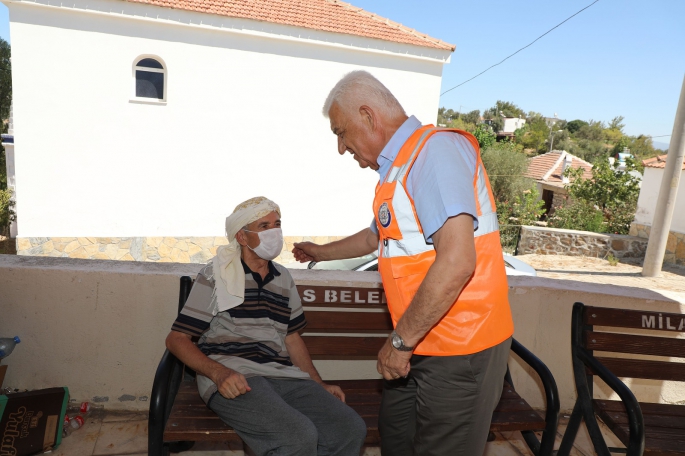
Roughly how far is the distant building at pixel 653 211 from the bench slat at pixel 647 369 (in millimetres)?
14232

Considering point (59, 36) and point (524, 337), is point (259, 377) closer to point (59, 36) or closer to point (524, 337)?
point (524, 337)

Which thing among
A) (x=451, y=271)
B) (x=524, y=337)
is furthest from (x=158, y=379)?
(x=524, y=337)

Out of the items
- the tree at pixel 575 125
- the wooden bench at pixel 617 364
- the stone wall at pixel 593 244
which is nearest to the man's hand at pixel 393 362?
the wooden bench at pixel 617 364

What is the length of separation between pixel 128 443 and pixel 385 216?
1919 millimetres

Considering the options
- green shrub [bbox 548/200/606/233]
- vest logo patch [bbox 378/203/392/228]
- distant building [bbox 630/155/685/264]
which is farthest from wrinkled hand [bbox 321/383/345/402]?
green shrub [bbox 548/200/606/233]

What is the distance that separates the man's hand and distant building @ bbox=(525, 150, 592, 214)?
2941cm

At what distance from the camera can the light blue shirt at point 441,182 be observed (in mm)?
1468

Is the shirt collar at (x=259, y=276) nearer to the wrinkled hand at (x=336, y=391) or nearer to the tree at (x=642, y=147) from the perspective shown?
the wrinkled hand at (x=336, y=391)

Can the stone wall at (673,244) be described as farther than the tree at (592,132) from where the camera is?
No

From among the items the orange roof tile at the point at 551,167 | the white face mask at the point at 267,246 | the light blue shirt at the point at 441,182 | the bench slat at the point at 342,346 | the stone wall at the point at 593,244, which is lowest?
the stone wall at the point at 593,244

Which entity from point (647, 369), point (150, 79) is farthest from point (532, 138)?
point (647, 369)

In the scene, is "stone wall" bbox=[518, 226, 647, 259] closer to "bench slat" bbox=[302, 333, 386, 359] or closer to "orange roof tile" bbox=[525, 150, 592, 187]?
"bench slat" bbox=[302, 333, 386, 359]

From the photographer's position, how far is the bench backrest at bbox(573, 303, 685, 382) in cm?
259

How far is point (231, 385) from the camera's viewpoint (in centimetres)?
204
